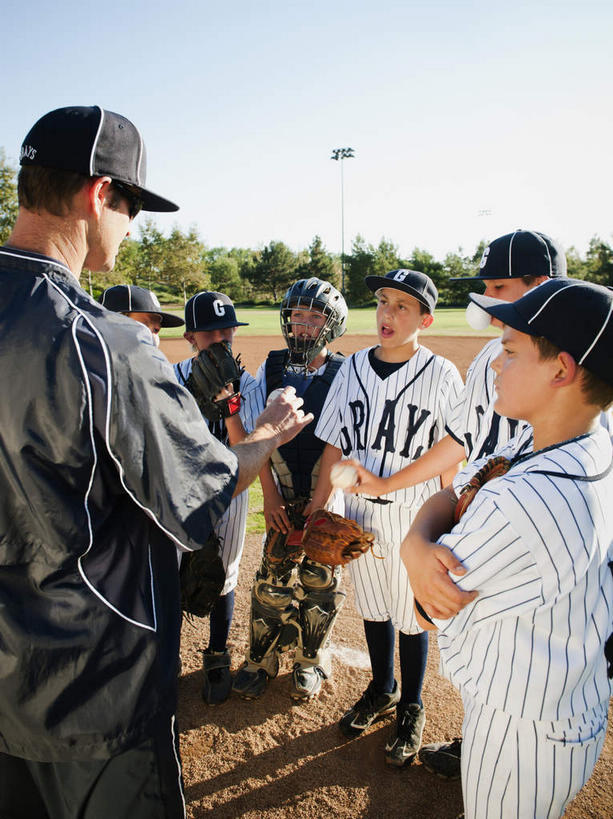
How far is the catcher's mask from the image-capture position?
3.23 meters

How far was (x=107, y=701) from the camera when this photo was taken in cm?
142

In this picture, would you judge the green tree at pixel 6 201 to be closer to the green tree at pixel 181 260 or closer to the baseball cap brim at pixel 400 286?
the green tree at pixel 181 260

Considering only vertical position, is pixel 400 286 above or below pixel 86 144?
below

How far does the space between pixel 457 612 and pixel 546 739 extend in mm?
437

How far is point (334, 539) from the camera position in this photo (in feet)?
8.55

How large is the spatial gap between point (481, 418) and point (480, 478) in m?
0.85

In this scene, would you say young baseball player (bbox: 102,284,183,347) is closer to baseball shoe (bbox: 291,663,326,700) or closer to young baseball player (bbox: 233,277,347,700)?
young baseball player (bbox: 233,277,347,700)

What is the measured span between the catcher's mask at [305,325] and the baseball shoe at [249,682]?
1.93m

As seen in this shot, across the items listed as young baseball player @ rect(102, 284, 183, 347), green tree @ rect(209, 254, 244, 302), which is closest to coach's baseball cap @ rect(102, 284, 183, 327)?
young baseball player @ rect(102, 284, 183, 347)

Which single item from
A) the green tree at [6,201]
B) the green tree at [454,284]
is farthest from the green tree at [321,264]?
the green tree at [6,201]

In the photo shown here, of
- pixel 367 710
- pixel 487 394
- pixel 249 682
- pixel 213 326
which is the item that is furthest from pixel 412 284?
pixel 249 682

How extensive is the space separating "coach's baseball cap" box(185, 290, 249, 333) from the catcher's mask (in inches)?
15.2

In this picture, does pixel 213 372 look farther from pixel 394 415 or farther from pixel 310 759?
pixel 310 759

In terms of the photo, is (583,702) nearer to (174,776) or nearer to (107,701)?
(174,776)
